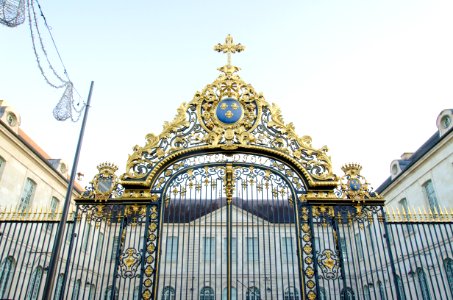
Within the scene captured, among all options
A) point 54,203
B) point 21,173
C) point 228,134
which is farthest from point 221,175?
point 54,203

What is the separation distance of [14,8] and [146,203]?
5.14m

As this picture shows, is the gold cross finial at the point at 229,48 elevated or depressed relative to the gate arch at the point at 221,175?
elevated

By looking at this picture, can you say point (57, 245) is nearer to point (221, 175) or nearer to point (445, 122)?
point (221, 175)

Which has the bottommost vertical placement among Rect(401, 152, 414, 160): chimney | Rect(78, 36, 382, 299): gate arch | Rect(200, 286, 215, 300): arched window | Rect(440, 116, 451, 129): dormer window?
Rect(200, 286, 215, 300): arched window

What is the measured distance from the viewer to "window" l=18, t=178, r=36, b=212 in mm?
17125

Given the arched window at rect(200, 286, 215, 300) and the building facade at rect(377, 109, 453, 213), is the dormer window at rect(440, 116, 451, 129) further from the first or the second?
the arched window at rect(200, 286, 215, 300)

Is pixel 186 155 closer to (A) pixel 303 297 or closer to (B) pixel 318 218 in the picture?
(B) pixel 318 218

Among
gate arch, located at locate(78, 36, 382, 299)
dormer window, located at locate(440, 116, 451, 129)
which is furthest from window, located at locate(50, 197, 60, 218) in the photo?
dormer window, located at locate(440, 116, 451, 129)

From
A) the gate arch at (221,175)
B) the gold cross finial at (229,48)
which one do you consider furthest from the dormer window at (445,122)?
the gold cross finial at (229,48)

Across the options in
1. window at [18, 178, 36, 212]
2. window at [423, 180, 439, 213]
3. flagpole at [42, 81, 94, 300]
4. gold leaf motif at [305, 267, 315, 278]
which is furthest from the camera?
window at [18, 178, 36, 212]

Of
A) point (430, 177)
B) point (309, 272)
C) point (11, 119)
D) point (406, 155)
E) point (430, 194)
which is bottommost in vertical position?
point (309, 272)

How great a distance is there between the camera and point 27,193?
695 inches

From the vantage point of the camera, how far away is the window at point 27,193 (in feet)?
56.2

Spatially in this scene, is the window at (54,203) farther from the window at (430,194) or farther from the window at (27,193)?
the window at (430,194)
